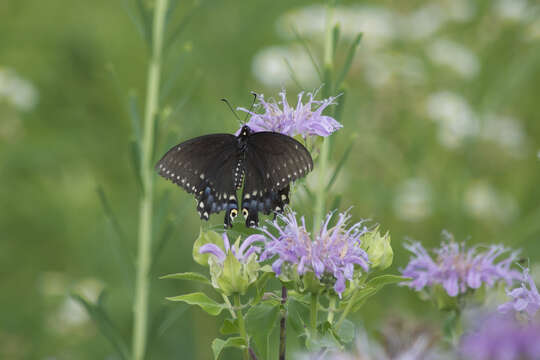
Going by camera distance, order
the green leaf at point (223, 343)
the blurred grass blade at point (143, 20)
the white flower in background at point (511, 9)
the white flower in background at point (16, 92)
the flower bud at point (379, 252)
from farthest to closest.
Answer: the white flower in background at point (16, 92), the white flower in background at point (511, 9), the blurred grass blade at point (143, 20), the flower bud at point (379, 252), the green leaf at point (223, 343)

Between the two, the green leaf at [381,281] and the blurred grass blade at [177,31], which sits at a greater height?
the blurred grass blade at [177,31]

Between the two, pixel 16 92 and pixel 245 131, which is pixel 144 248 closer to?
pixel 245 131

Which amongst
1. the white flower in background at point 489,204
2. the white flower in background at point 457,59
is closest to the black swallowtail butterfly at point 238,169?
the white flower in background at point 489,204

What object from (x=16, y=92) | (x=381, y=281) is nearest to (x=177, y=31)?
(x=381, y=281)

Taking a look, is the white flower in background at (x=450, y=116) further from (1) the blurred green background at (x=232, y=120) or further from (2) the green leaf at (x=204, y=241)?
(2) the green leaf at (x=204, y=241)

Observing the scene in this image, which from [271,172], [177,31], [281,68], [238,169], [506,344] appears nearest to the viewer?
[506,344]
